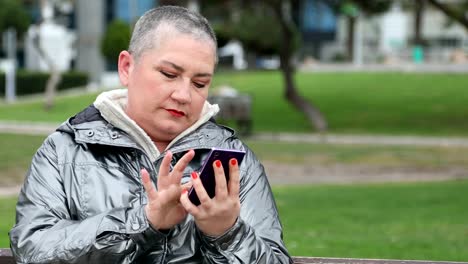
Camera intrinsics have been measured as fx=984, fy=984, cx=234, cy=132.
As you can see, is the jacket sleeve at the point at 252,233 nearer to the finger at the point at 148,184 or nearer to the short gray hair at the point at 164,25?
the finger at the point at 148,184

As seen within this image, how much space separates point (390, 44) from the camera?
75000 millimetres

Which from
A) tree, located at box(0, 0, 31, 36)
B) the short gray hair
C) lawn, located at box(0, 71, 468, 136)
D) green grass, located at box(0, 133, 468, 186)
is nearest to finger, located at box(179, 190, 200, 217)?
the short gray hair

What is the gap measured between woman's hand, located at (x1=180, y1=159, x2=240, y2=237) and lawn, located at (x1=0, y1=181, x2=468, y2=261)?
468 centimetres

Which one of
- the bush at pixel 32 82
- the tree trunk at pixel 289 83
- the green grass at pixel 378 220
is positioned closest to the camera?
the green grass at pixel 378 220

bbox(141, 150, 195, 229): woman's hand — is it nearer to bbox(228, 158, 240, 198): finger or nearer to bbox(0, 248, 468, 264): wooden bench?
bbox(228, 158, 240, 198): finger

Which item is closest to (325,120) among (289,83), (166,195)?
(289,83)

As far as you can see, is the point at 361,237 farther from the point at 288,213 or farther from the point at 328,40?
the point at 328,40

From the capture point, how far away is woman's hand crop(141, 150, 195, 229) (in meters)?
2.44

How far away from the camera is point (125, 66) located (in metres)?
2.95

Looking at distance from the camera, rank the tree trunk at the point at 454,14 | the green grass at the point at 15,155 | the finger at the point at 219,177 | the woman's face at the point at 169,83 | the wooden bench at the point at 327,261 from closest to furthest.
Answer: the finger at the point at 219,177 < the woman's face at the point at 169,83 < the wooden bench at the point at 327,261 < the green grass at the point at 15,155 < the tree trunk at the point at 454,14

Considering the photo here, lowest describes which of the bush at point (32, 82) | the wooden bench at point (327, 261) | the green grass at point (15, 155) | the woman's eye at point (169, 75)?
the bush at point (32, 82)

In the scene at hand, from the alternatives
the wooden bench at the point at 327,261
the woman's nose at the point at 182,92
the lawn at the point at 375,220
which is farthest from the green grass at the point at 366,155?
the woman's nose at the point at 182,92

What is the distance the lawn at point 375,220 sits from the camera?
7.64 m

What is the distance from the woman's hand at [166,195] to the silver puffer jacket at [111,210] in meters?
0.04
